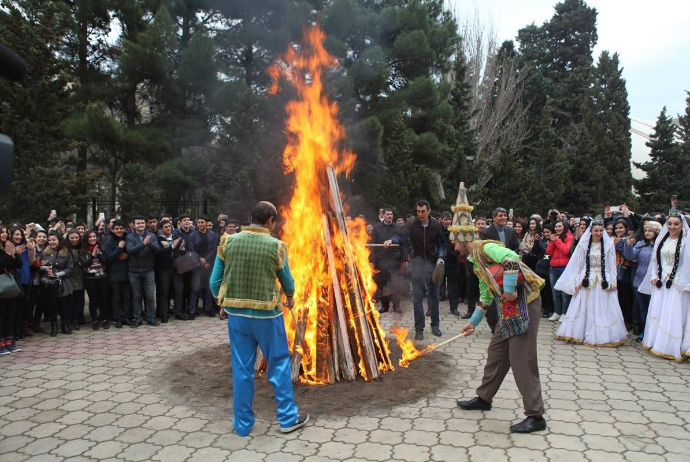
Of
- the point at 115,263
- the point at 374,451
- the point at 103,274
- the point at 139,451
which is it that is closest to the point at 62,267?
the point at 103,274

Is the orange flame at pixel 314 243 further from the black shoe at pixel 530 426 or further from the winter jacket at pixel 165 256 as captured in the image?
the winter jacket at pixel 165 256

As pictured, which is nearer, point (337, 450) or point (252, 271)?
point (337, 450)

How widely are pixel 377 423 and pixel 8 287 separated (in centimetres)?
562

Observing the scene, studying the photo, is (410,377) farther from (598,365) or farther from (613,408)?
(598,365)

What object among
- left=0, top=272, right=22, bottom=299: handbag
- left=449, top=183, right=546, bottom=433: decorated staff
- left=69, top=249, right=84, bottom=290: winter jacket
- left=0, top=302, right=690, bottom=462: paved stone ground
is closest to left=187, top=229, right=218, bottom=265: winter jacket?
left=69, top=249, right=84, bottom=290: winter jacket

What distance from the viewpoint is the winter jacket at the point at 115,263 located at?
8.71 m

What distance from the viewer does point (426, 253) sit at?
8117 millimetres

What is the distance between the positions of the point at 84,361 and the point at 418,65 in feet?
52.8

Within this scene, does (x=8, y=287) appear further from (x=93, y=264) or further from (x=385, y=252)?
(x=385, y=252)

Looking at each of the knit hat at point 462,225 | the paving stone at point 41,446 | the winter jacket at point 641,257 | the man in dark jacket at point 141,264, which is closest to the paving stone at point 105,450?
the paving stone at point 41,446

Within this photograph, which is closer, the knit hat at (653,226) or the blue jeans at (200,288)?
the knit hat at (653,226)

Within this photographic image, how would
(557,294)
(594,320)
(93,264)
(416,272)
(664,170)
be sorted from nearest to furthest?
1. (594,320)
2. (416,272)
3. (93,264)
4. (557,294)
5. (664,170)

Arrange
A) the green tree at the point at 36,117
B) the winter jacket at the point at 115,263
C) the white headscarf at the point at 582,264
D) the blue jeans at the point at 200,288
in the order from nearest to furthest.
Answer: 1. the white headscarf at the point at 582,264
2. the winter jacket at the point at 115,263
3. the blue jeans at the point at 200,288
4. the green tree at the point at 36,117

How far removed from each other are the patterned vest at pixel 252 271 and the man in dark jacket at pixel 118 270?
5032mm
